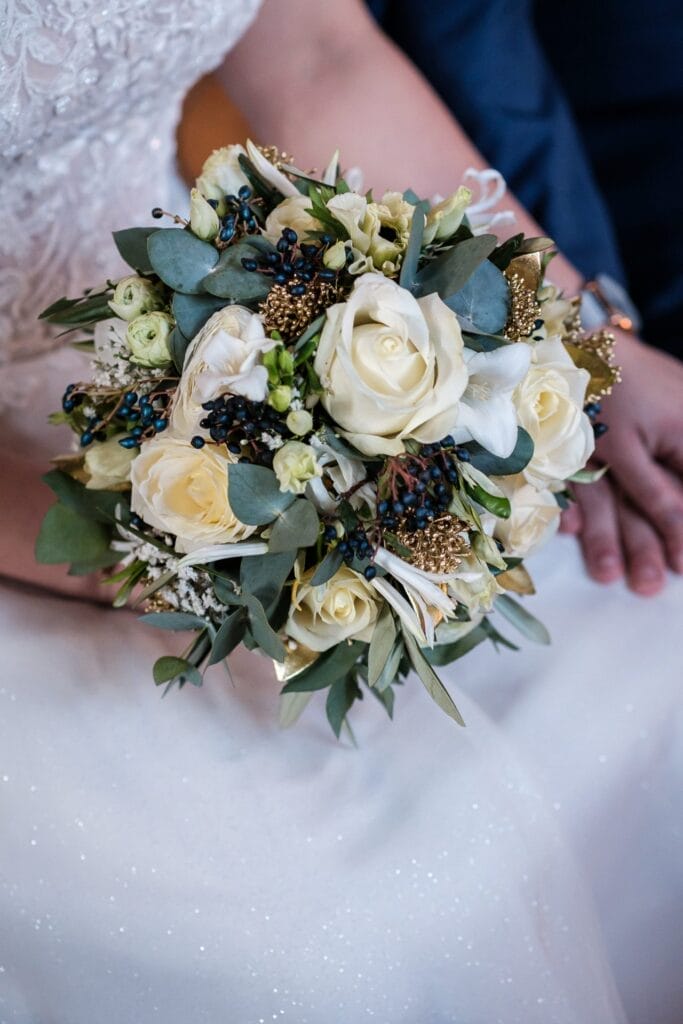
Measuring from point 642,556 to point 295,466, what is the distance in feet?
1.67

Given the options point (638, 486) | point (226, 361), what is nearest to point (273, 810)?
point (226, 361)

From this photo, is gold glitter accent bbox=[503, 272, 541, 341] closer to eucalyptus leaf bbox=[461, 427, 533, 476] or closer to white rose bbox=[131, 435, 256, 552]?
eucalyptus leaf bbox=[461, 427, 533, 476]

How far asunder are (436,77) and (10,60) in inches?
28.9

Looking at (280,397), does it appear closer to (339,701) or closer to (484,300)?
(484,300)

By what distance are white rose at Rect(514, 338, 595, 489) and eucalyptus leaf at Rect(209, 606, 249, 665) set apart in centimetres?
20

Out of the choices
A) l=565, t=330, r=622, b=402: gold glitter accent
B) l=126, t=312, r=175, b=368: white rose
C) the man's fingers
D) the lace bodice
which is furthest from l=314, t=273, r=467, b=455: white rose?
the man's fingers

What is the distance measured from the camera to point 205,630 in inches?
23.6

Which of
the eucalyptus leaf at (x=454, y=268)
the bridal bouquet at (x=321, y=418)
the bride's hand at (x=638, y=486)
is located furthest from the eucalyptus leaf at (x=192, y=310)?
the bride's hand at (x=638, y=486)

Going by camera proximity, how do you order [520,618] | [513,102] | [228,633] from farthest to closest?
[513,102]
[520,618]
[228,633]

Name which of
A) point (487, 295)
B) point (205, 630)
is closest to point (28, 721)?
point (205, 630)

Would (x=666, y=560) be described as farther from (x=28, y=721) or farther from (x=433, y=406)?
(x=28, y=721)

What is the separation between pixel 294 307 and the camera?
50 cm

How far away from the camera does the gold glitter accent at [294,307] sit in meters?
0.50

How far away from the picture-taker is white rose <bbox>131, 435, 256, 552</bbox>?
0.50 meters
